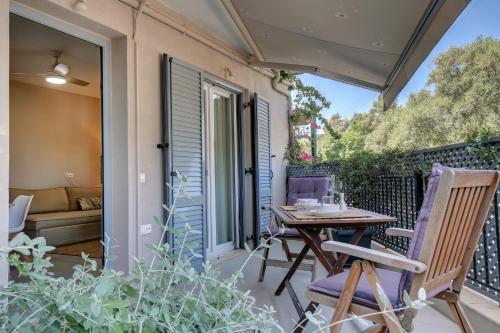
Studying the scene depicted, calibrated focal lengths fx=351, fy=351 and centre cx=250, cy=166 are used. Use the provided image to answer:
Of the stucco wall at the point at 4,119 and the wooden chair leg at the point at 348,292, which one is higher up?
the stucco wall at the point at 4,119

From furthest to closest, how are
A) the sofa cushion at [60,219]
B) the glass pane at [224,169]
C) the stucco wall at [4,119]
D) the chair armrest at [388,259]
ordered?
the sofa cushion at [60,219] < the glass pane at [224,169] < the stucco wall at [4,119] < the chair armrest at [388,259]

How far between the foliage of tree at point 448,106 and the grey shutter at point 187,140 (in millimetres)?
5796

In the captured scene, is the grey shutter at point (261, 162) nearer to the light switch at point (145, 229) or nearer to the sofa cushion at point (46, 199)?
the light switch at point (145, 229)

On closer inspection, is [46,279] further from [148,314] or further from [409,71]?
[409,71]

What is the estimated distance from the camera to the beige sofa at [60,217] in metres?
5.20

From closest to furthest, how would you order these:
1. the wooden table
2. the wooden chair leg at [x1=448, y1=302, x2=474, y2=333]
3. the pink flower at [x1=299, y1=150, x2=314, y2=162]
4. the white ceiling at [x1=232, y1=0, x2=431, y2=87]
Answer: the wooden chair leg at [x1=448, y1=302, x2=474, y2=333], the wooden table, the white ceiling at [x1=232, y1=0, x2=431, y2=87], the pink flower at [x1=299, y1=150, x2=314, y2=162]

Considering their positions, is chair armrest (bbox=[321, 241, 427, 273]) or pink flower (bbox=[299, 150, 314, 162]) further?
pink flower (bbox=[299, 150, 314, 162])

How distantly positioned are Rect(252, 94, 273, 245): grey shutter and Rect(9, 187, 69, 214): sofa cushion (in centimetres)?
348

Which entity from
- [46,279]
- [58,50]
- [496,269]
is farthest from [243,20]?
[46,279]

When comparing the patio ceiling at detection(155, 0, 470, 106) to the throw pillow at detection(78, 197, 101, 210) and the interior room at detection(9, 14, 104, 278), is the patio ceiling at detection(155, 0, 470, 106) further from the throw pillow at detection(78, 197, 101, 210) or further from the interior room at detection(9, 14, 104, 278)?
the throw pillow at detection(78, 197, 101, 210)

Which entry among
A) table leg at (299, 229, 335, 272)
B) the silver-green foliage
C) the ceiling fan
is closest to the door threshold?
table leg at (299, 229, 335, 272)

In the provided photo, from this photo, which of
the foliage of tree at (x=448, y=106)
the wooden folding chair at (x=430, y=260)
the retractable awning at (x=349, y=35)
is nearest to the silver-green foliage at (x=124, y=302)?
the wooden folding chair at (x=430, y=260)

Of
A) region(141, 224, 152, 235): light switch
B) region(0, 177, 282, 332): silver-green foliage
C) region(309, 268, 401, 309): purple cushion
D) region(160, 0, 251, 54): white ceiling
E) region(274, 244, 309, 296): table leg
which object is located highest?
region(160, 0, 251, 54): white ceiling

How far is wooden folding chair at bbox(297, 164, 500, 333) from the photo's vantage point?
1497 mm
